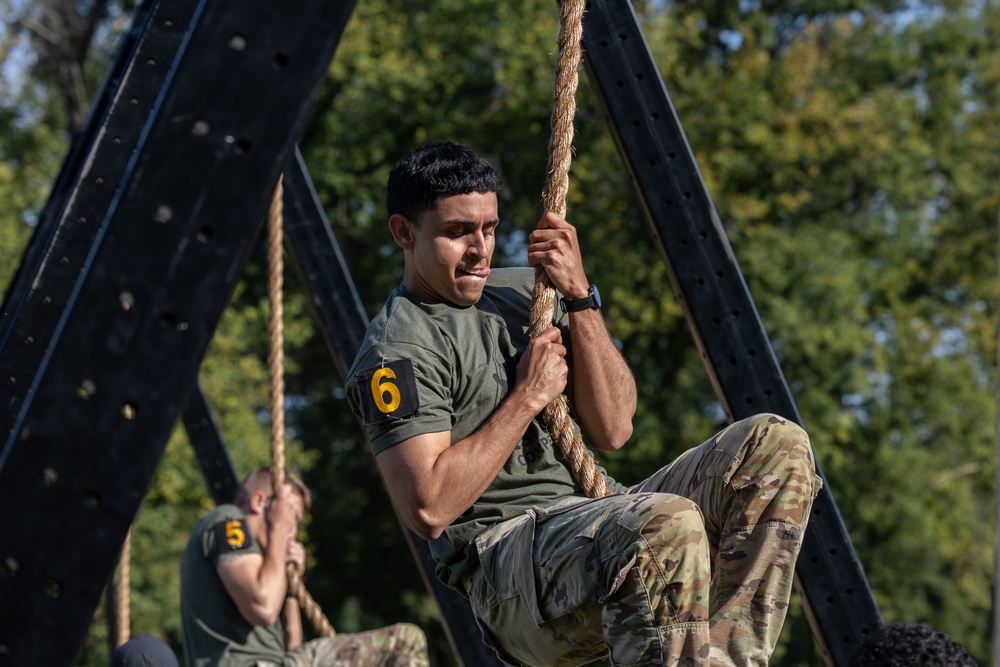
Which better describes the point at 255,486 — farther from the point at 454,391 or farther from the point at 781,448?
the point at 781,448

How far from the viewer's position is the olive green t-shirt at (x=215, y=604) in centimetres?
564

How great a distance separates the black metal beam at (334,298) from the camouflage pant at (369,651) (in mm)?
791

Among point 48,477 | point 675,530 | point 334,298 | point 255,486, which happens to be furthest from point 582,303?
point 255,486

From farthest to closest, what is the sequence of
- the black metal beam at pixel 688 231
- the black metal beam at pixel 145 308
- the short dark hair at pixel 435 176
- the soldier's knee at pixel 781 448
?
the black metal beam at pixel 688 231 < the short dark hair at pixel 435 176 < the soldier's knee at pixel 781 448 < the black metal beam at pixel 145 308

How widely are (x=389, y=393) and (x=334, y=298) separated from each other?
8.91 ft

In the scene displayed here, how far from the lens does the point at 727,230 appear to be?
17.6 metres

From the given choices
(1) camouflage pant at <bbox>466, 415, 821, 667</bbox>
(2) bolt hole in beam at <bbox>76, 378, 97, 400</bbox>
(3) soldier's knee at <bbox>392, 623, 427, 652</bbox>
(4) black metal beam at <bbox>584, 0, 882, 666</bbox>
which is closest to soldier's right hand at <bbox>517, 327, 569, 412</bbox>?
(1) camouflage pant at <bbox>466, 415, 821, 667</bbox>

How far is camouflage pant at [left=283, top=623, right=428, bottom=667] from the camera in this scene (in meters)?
5.78

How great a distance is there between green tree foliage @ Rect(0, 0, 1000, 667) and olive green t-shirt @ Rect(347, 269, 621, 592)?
13.0 m

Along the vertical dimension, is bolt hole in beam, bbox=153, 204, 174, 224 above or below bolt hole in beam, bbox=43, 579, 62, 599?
above

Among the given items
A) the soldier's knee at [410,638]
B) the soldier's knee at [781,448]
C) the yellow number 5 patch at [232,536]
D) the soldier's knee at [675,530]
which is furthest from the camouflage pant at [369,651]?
the soldier's knee at [675,530]

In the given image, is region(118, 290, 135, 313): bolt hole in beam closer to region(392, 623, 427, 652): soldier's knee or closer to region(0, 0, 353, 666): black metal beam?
region(0, 0, 353, 666): black metal beam

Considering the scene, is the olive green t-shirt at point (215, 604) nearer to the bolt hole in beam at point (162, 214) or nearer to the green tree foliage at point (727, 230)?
the bolt hole in beam at point (162, 214)

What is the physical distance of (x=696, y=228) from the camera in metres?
3.71
